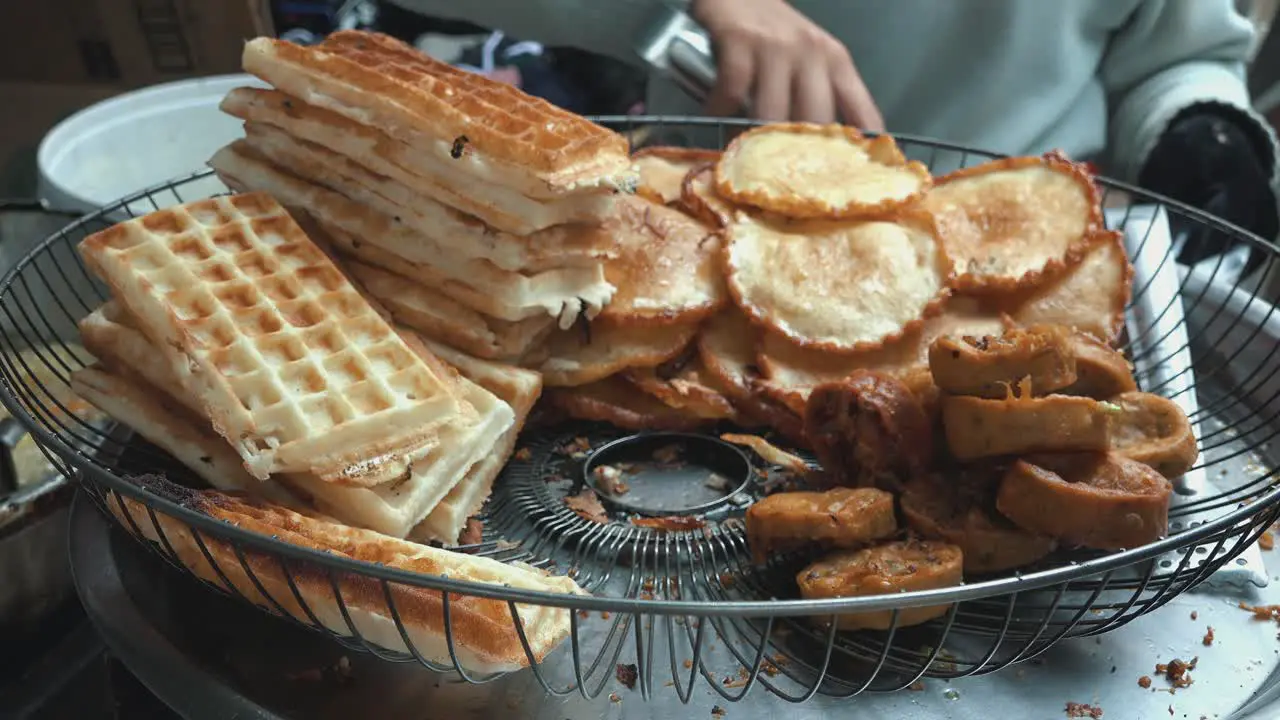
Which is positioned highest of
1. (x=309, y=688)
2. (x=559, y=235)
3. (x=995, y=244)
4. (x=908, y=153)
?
(x=559, y=235)

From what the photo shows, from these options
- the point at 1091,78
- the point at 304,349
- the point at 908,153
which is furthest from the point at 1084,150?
the point at 304,349

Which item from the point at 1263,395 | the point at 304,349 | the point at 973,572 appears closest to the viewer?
the point at 973,572

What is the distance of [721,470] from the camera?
6.50 ft

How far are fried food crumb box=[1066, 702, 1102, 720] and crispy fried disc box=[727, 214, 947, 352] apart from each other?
32.9 inches

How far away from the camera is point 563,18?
11.0ft

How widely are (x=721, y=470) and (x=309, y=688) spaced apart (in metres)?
0.93

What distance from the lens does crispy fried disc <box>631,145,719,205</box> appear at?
2484mm

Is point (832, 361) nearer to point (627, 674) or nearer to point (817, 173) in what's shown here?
point (817, 173)

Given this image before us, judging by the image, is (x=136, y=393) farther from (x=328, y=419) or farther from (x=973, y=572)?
(x=973, y=572)

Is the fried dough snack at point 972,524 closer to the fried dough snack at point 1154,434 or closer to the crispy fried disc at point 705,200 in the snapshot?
the fried dough snack at point 1154,434

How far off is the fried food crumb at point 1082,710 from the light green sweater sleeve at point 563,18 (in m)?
2.51

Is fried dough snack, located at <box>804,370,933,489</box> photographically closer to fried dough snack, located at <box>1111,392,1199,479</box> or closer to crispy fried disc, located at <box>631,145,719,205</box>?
fried dough snack, located at <box>1111,392,1199,479</box>

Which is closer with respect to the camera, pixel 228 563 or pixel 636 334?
pixel 228 563

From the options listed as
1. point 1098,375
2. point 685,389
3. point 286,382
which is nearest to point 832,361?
point 685,389
